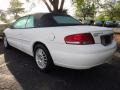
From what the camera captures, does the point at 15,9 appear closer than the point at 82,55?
No

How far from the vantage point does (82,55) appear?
153 inches

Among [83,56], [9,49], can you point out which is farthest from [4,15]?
[83,56]

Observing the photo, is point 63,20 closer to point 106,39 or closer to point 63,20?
point 63,20

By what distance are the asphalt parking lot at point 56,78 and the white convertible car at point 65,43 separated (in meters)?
0.36

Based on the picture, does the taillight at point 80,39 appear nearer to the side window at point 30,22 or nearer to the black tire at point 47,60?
the black tire at point 47,60

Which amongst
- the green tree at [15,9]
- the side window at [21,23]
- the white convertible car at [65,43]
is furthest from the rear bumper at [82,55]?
the green tree at [15,9]

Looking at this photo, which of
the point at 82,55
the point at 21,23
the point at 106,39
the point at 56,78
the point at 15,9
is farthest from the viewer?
the point at 15,9

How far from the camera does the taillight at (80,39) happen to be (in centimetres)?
397

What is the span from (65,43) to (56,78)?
96 centimetres

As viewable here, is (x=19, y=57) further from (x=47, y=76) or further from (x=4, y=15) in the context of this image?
(x=4, y=15)

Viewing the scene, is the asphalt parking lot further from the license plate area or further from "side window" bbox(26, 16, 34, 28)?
"side window" bbox(26, 16, 34, 28)

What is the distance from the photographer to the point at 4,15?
72312 millimetres

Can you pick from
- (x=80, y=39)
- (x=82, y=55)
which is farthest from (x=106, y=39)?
(x=82, y=55)

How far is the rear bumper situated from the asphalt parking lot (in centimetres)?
45
